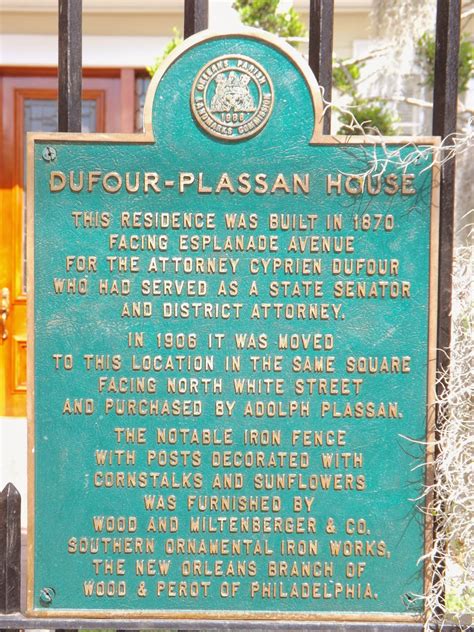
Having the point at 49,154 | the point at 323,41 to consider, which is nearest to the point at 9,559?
the point at 49,154

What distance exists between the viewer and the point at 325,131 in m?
2.43

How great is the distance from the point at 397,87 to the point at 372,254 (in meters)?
3.36

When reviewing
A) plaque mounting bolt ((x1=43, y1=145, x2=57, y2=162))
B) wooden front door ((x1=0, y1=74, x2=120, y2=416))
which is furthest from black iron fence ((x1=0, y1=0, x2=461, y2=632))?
wooden front door ((x1=0, y1=74, x2=120, y2=416))

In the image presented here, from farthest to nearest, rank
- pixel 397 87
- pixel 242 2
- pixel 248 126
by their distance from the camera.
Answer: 1. pixel 397 87
2. pixel 242 2
3. pixel 248 126

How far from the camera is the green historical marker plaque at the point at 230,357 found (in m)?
2.31

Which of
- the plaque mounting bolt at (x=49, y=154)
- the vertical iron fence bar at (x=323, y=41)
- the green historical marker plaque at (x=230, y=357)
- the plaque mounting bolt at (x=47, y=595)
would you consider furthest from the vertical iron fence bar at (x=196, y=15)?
the plaque mounting bolt at (x=47, y=595)

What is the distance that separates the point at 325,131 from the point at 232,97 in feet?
1.12

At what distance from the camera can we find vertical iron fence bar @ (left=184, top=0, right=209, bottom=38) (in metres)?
2.41

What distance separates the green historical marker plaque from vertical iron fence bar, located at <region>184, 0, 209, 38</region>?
0.55ft

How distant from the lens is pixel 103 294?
2338 mm

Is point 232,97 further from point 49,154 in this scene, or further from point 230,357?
point 230,357

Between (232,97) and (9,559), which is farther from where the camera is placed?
(9,559)

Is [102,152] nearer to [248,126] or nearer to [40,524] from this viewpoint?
[248,126]

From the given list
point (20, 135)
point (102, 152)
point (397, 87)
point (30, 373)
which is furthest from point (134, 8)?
point (30, 373)
